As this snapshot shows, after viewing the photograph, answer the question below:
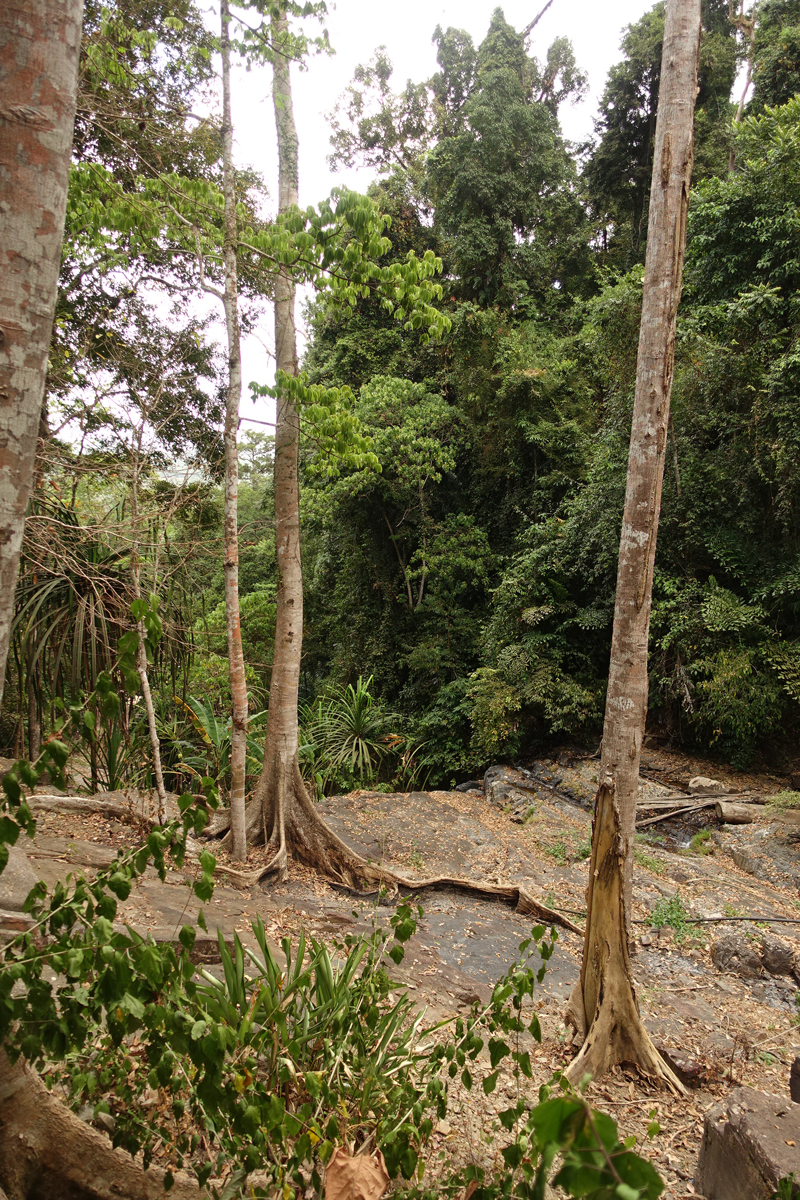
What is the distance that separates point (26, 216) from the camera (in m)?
1.14

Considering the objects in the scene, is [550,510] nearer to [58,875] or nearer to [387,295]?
[387,295]

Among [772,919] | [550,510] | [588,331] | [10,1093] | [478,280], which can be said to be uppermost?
[478,280]

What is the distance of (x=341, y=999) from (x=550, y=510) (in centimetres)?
1011

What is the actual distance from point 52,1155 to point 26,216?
187cm

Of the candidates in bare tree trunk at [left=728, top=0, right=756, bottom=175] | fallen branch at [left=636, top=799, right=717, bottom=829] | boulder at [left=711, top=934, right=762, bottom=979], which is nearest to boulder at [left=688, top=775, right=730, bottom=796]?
fallen branch at [left=636, top=799, right=717, bottom=829]

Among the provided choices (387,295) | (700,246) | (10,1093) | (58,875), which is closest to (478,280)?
(700,246)

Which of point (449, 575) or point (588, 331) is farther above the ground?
point (588, 331)

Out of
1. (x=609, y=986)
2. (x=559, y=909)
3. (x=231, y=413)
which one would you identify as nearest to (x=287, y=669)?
(x=231, y=413)

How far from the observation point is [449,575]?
12.0m

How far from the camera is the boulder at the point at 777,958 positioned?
410 centimetres

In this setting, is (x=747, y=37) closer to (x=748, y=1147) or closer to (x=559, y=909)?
(x=559, y=909)

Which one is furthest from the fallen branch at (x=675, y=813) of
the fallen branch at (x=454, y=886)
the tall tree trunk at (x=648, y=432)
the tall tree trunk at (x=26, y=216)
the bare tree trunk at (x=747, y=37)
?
the bare tree trunk at (x=747, y=37)

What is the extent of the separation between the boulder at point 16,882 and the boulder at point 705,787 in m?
7.09

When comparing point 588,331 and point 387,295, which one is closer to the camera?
point 387,295
